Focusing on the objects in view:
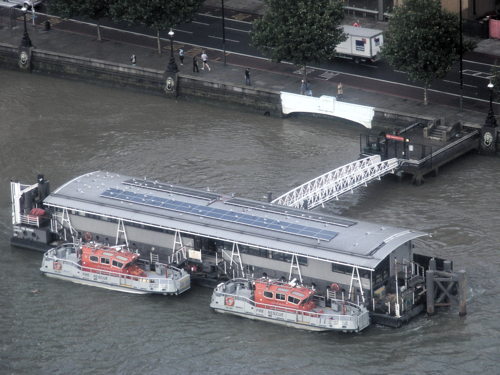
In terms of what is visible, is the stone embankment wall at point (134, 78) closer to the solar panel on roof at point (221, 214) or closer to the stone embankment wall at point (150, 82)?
the stone embankment wall at point (150, 82)

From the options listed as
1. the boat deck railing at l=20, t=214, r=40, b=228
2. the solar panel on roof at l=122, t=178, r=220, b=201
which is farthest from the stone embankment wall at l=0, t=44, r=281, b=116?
the boat deck railing at l=20, t=214, r=40, b=228

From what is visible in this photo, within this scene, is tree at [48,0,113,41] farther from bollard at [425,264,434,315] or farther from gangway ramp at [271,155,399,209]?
bollard at [425,264,434,315]

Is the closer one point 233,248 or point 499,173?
point 233,248

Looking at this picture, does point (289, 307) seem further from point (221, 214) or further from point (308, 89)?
point (308, 89)

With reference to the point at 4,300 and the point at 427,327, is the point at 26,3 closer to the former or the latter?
the point at 4,300

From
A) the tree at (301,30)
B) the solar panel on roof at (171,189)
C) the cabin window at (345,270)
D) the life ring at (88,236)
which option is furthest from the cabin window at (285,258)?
the tree at (301,30)

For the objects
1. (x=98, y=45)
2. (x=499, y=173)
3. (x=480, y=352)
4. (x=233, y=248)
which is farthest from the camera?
(x=98, y=45)

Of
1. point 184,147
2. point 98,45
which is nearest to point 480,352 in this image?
point 184,147

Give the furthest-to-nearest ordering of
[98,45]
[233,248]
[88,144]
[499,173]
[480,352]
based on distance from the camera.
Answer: [98,45] → [88,144] → [499,173] → [233,248] → [480,352]
